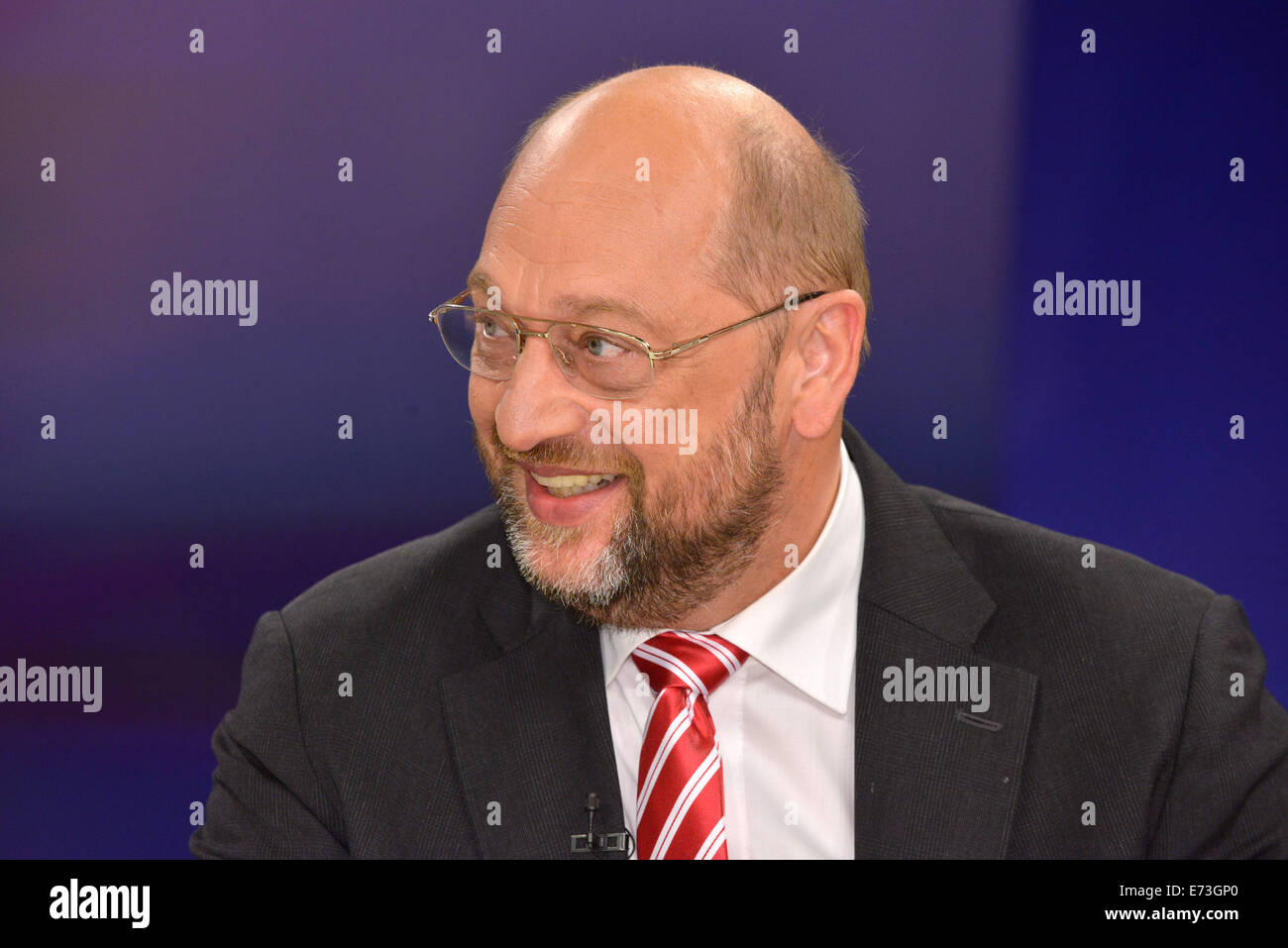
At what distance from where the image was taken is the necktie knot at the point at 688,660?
2.42 metres

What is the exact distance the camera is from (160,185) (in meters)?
3.36

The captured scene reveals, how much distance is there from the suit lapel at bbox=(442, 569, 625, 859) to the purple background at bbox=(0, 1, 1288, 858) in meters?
1.08

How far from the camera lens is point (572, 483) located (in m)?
2.34

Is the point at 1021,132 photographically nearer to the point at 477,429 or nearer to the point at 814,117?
the point at 814,117

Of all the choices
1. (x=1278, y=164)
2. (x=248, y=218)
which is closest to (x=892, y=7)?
(x=1278, y=164)

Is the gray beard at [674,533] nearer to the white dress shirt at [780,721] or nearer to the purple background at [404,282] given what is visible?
the white dress shirt at [780,721]

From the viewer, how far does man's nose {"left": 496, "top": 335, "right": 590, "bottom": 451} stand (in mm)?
2252

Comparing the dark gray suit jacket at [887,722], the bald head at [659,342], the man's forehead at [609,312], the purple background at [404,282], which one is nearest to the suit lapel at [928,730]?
the dark gray suit jacket at [887,722]

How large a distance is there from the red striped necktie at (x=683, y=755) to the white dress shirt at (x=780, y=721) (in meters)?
→ 0.04

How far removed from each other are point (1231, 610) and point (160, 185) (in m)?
2.64

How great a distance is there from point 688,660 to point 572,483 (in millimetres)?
390

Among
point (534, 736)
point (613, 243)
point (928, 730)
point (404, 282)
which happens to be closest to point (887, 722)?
point (928, 730)

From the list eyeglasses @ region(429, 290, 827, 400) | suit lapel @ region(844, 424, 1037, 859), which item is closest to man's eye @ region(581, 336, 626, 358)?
eyeglasses @ region(429, 290, 827, 400)

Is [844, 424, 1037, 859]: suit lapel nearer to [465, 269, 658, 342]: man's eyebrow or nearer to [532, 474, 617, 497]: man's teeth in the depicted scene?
[532, 474, 617, 497]: man's teeth
